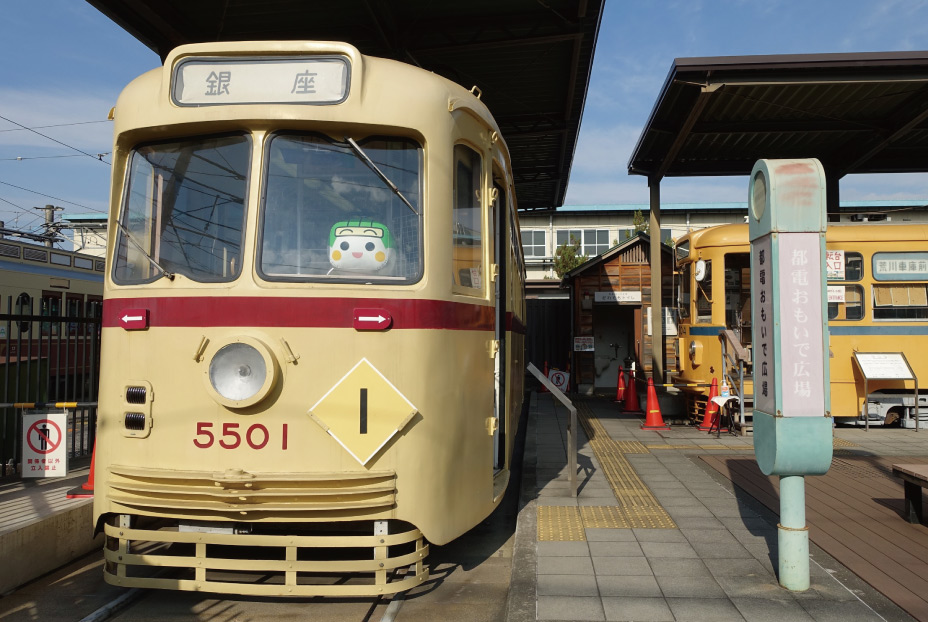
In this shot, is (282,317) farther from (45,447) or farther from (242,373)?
(45,447)

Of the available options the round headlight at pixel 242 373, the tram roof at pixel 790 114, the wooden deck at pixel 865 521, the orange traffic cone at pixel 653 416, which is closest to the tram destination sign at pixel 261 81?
the round headlight at pixel 242 373

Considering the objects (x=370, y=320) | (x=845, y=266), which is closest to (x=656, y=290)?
(x=845, y=266)

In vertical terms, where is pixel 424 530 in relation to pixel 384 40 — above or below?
below

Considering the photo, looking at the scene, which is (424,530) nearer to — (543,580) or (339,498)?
(339,498)

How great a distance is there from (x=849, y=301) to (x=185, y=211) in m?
10.5

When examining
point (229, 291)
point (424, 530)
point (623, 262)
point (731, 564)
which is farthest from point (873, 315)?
point (229, 291)

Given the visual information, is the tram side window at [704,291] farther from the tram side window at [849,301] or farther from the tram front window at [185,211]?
the tram front window at [185,211]

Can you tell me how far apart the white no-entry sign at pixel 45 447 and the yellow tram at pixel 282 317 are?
2.78m

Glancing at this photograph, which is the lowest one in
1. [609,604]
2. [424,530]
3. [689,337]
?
[609,604]

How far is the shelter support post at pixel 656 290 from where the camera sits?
43.6ft

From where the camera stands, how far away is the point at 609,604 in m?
4.05

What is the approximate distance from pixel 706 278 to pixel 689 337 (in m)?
1.09

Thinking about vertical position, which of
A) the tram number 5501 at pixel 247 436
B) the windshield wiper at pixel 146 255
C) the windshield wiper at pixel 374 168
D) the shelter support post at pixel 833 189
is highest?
the shelter support post at pixel 833 189

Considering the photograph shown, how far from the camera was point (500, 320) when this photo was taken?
18.3 feet
